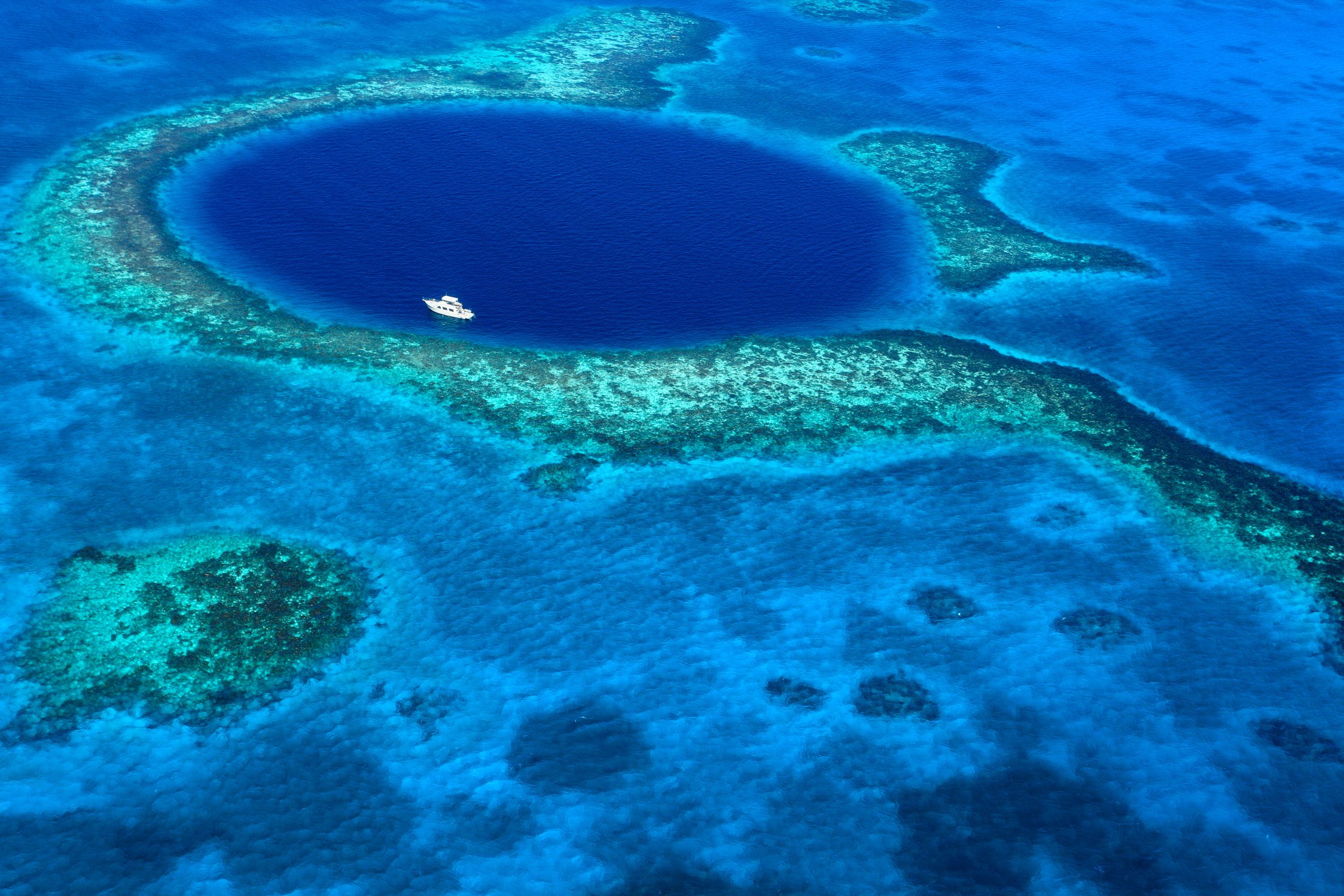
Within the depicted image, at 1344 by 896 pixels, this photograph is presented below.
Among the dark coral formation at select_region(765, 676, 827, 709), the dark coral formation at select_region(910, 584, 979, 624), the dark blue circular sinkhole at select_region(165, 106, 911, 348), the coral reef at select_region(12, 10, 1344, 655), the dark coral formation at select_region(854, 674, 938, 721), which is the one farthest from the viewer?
the dark blue circular sinkhole at select_region(165, 106, 911, 348)

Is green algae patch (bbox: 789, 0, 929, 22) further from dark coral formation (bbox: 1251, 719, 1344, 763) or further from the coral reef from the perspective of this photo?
dark coral formation (bbox: 1251, 719, 1344, 763)

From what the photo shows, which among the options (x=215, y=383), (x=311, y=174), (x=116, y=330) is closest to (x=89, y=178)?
(x=311, y=174)

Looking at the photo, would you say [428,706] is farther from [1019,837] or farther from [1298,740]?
[1298,740]

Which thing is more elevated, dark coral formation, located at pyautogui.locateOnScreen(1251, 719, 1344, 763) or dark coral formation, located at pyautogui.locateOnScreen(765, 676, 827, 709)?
dark coral formation, located at pyautogui.locateOnScreen(765, 676, 827, 709)

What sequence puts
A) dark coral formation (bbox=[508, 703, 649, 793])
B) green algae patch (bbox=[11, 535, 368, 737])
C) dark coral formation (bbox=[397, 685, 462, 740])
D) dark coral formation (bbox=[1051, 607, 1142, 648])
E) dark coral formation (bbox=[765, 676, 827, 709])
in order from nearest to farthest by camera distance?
1. dark coral formation (bbox=[508, 703, 649, 793])
2. green algae patch (bbox=[11, 535, 368, 737])
3. dark coral formation (bbox=[397, 685, 462, 740])
4. dark coral formation (bbox=[765, 676, 827, 709])
5. dark coral formation (bbox=[1051, 607, 1142, 648])

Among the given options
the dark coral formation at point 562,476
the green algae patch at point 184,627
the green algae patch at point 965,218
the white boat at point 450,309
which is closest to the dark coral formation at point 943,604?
the dark coral formation at point 562,476

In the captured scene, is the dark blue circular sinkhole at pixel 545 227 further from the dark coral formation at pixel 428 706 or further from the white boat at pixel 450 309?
the dark coral formation at pixel 428 706

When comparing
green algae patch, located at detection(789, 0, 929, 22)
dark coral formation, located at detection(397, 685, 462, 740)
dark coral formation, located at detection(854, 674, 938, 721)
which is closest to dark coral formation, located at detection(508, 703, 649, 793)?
dark coral formation, located at detection(397, 685, 462, 740)

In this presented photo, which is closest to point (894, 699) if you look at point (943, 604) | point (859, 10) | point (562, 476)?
point (943, 604)
